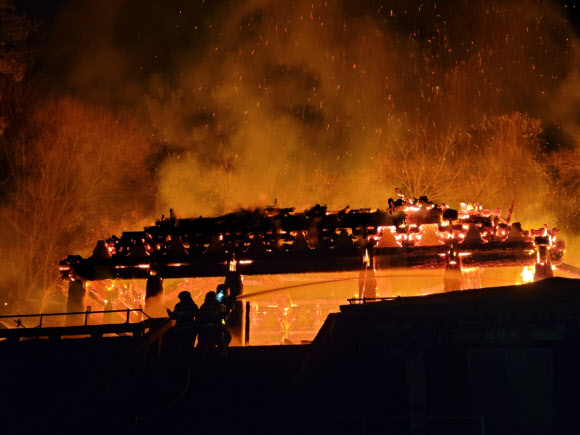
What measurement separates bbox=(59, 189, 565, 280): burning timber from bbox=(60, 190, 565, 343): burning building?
0.09ft

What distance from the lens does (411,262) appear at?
16.1 m

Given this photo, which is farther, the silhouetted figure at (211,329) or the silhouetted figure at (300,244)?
the silhouetted figure at (300,244)

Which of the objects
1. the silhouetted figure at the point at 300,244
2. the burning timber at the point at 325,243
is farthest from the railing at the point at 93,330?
the silhouetted figure at the point at 300,244

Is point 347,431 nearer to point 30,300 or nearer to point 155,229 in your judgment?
point 155,229

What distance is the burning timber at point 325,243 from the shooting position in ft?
52.1

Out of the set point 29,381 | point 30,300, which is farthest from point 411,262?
point 30,300

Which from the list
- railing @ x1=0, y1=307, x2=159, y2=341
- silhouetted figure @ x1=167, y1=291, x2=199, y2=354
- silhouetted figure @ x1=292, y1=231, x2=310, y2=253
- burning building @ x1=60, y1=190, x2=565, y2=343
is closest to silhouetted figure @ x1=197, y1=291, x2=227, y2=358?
silhouetted figure @ x1=167, y1=291, x2=199, y2=354

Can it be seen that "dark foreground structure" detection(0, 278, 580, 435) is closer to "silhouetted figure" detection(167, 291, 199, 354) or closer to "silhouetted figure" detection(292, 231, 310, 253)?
"silhouetted figure" detection(167, 291, 199, 354)

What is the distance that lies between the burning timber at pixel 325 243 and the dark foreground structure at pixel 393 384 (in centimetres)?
510

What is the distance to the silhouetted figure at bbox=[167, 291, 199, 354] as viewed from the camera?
12.4 metres

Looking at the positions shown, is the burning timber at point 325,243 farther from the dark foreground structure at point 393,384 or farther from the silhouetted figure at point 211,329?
the dark foreground structure at point 393,384

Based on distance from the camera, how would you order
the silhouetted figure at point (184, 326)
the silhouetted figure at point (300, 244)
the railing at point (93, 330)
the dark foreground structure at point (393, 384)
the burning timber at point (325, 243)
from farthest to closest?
the silhouetted figure at point (300, 244)
the burning timber at point (325, 243)
the railing at point (93, 330)
the silhouetted figure at point (184, 326)
the dark foreground structure at point (393, 384)

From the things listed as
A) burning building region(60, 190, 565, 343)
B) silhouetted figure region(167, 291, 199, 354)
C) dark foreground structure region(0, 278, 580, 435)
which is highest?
burning building region(60, 190, 565, 343)

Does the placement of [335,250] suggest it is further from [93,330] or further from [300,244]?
[93,330]
